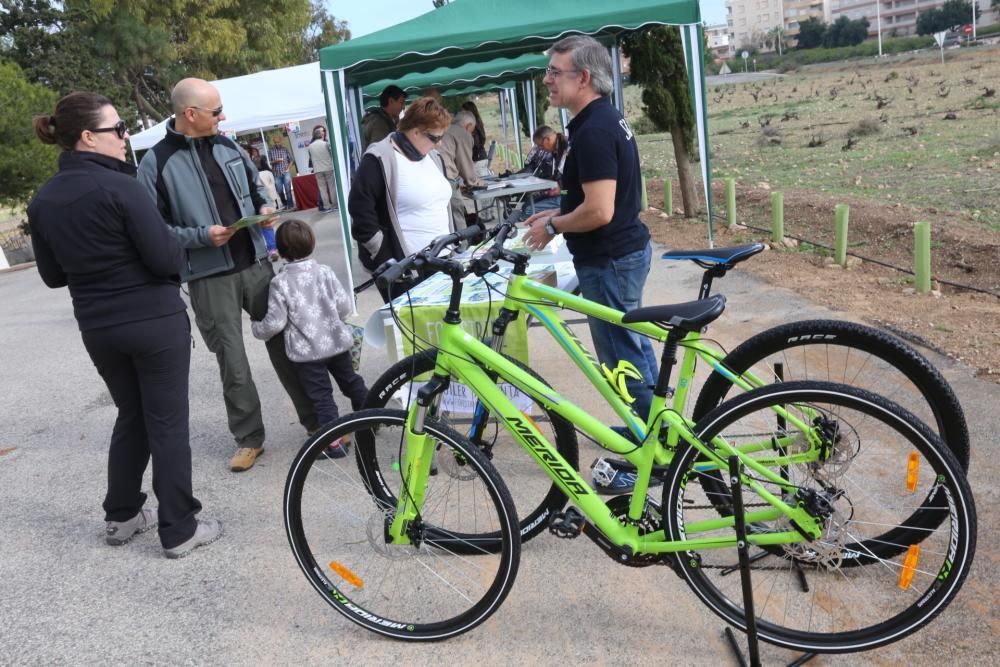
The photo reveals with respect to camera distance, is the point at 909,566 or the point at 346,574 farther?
the point at 346,574

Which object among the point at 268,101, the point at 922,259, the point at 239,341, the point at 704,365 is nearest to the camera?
the point at 704,365

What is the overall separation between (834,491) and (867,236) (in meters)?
7.84

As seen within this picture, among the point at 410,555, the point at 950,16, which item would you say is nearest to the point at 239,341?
the point at 410,555

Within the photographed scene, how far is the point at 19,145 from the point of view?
17.6 metres

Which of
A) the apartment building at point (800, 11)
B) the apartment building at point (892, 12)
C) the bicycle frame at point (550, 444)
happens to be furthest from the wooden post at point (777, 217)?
the apartment building at point (800, 11)

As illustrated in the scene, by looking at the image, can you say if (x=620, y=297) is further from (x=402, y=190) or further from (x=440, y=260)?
(x=402, y=190)

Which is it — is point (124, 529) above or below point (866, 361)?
below

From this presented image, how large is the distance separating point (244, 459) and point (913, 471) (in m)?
3.54

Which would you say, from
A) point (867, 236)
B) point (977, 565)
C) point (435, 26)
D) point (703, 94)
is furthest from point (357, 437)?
point (867, 236)

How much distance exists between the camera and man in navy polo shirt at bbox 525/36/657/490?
334 cm

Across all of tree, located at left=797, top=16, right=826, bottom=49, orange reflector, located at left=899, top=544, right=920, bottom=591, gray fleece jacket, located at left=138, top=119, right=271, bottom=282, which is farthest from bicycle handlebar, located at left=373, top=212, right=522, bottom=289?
tree, located at left=797, top=16, right=826, bottom=49

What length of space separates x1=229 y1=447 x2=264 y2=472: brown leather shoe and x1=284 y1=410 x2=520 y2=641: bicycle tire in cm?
111

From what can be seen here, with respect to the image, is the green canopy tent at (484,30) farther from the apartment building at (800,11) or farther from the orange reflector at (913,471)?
the apartment building at (800,11)

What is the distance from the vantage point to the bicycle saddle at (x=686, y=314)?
2.55 metres
